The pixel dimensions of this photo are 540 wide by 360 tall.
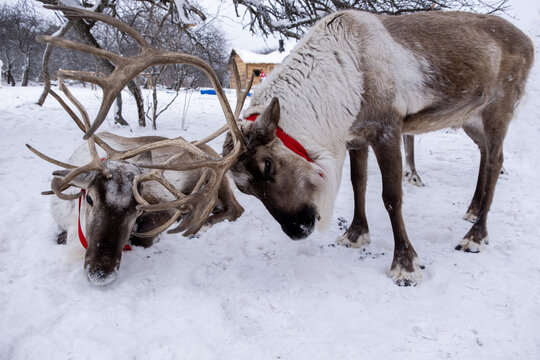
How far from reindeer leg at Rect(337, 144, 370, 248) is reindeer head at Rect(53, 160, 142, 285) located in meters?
1.75

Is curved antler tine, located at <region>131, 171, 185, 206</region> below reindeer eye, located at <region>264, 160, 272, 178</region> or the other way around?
below

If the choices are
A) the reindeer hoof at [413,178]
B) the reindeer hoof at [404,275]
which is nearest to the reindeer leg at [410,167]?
the reindeer hoof at [413,178]

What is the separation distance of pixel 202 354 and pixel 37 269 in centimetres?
141

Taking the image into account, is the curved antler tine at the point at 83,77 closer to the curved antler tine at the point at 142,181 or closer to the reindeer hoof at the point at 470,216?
the curved antler tine at the point at 142,181

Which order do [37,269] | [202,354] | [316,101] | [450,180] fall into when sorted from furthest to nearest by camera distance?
[450,180] < [316,101] < [37,269] < [202,354]

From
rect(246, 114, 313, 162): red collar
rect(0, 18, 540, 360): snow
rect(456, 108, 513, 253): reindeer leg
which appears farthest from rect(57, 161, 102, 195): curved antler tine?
rect(456, 108, 513, 253): reindeer leg

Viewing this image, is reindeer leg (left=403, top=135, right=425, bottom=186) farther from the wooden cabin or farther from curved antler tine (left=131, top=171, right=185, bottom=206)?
the wooden cabin

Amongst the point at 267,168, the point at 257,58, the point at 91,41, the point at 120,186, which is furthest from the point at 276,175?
the point at 257,58

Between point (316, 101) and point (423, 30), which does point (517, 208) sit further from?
point (316, 101)

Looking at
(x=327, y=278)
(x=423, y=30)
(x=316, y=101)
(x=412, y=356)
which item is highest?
(x=423, y=30)

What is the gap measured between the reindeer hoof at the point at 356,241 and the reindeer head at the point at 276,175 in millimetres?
795

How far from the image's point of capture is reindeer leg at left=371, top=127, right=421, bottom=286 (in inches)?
101

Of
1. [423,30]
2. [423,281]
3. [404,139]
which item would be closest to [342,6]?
[404,139]

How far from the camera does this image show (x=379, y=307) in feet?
7.20
